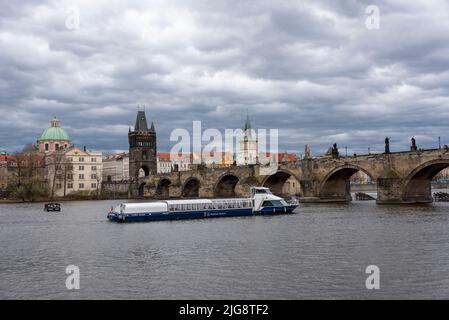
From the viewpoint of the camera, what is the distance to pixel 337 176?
82312mm

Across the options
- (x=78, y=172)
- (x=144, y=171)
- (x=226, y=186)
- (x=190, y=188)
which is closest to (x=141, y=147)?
(x=144, y=171)

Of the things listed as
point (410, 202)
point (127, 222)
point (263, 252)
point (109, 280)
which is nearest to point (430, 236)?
point (263, 252)

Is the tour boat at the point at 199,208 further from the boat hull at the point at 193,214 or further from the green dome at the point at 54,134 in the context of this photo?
the green dome at the point at 54,134

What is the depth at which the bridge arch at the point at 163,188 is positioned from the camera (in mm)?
143875

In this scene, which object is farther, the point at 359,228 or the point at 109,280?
the point at 359,228

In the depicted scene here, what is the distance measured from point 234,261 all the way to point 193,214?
108ft

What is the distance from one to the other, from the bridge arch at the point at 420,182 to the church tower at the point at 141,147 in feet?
358

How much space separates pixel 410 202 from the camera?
6794 centimetres

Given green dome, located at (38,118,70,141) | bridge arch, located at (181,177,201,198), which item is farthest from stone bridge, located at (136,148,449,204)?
green dome, located at (38,118,70,141)

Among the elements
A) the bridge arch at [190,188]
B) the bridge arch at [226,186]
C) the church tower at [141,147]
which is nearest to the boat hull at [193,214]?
the bridge arch at [226,186]

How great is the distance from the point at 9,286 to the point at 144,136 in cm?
14887

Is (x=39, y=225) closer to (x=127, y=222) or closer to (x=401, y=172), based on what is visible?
(x=127, y=222)

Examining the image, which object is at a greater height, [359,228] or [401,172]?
[401,172]

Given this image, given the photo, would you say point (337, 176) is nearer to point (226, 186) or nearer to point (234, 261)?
point (226, 186)
